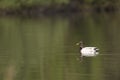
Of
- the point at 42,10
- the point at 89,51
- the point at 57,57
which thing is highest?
the point at 42,10

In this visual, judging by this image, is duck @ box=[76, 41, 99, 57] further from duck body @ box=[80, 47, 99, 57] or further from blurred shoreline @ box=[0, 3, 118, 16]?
blurred shoreline @ box=[0, 3, 118, 16]

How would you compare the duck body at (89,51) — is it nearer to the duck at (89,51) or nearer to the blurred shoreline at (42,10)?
the duck at (89,51)

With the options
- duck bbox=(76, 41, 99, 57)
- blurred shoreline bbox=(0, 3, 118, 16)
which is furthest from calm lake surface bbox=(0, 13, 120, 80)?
blurred shoreline bbox=(0, 3, 118, 16)

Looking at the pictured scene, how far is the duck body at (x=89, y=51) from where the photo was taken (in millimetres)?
29391

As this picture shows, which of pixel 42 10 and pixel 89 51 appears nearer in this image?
pixel 89 51

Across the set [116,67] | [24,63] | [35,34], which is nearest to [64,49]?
[24,63]

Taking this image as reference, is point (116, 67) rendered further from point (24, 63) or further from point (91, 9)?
point (91, 9)

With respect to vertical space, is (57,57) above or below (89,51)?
below

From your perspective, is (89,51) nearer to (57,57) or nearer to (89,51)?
(89,51)

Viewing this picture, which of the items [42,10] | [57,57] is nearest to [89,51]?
[57,57]

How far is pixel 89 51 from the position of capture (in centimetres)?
2969

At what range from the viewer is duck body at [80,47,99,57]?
29391 millimetres

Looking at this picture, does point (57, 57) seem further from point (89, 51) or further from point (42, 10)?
point (42, 10)

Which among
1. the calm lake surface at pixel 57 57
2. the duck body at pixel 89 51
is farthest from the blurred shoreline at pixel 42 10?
the duck body at pixel 89 51
